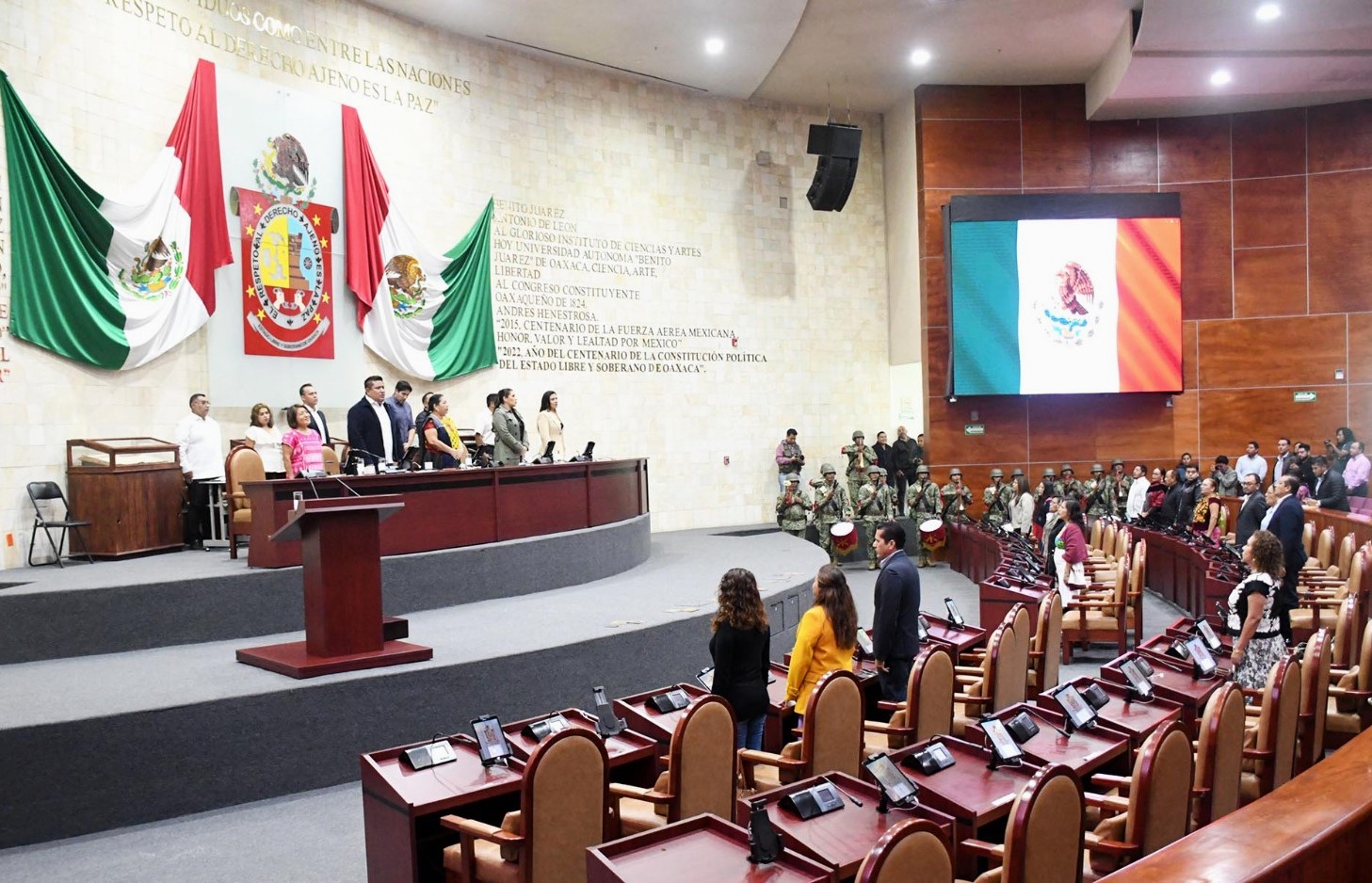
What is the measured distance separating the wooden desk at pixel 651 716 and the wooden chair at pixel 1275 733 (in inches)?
79.9

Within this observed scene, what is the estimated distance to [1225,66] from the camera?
13.7 m

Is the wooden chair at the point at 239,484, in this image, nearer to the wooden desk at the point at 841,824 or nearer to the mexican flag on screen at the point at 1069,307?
the wooden desk at the point at 841,824

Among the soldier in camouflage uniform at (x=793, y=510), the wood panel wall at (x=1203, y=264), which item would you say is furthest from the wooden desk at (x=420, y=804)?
the wood panel wall at (x=1203, y=264)

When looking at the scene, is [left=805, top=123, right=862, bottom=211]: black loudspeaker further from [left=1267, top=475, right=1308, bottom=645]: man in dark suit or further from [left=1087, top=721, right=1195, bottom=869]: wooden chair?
[left=1087, top=721, right=1195, bottom=869]: wooden chair

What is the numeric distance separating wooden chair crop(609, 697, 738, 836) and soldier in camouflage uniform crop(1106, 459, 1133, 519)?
1247 centimetres

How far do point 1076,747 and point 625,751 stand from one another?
1.61m

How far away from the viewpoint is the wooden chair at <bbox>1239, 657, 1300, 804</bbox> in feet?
12.1

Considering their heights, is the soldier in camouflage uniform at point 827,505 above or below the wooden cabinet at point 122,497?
below

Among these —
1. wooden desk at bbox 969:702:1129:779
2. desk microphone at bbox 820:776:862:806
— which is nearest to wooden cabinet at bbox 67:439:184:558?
desk microphone at bbox 820:776:862:806

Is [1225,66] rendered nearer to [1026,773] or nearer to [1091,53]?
[1091,53]

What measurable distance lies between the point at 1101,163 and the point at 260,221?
12.3 m

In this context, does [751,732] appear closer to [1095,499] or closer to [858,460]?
[858,460]

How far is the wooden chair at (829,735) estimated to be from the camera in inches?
145

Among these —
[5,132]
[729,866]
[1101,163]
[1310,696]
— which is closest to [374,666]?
[729,866]
